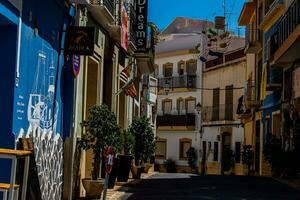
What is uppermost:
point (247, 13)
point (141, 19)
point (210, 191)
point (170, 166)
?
point (247, 13)

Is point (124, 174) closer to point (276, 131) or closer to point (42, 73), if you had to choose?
point (42, 73)

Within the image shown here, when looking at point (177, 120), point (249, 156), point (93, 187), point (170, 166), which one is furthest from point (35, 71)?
point (177, 120)

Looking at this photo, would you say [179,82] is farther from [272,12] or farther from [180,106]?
[272,12]

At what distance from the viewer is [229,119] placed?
43.4 m

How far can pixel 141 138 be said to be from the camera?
21.3 meters

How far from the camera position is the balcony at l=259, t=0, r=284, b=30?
26197 millimetres

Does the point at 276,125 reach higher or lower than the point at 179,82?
lower

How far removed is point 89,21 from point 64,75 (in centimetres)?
240

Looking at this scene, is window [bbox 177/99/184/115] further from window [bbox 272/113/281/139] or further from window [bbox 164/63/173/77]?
window [bbox 272/113/281/139]

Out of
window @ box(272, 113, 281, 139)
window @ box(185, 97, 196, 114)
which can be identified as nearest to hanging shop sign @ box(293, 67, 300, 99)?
window @ box(272, 113, 281, 139)

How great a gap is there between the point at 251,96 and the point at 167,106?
72.3 ft

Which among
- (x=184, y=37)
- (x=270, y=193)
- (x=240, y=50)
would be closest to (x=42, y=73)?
(x=270, y=193)

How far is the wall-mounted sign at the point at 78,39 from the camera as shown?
1130cm

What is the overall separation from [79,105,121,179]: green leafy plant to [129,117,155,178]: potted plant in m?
7.59
